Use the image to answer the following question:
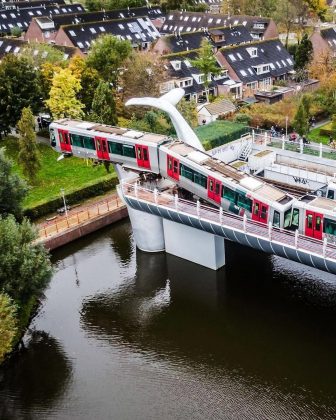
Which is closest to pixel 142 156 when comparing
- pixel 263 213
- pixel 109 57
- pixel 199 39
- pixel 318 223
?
pixel 263 213

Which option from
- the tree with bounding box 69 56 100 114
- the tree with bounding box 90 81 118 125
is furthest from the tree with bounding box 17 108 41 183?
the tree with bounding box 69 56 100 114

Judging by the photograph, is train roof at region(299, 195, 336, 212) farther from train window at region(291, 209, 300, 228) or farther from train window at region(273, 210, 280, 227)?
train window at region(273, 210, 280, 227)

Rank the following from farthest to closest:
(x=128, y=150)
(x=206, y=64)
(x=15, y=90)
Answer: (x=206, y=64) → (x=15, y=90) → (x=128, y=150)

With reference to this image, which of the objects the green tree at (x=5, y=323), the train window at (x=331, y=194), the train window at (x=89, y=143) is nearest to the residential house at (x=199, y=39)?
the train window at (x=89, y=143)

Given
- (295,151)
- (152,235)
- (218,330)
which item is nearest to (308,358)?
(218,330)

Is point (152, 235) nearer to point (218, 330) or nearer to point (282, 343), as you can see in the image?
point (218, 330)

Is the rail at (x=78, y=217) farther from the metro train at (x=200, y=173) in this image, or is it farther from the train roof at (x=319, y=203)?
the train roof at (x=319, y=203)

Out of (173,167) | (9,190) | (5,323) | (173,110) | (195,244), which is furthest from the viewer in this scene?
(173,110)

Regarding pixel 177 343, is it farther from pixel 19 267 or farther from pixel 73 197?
pixel 73 197
